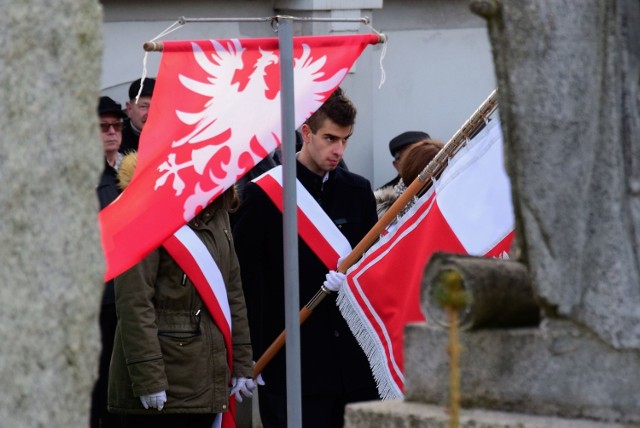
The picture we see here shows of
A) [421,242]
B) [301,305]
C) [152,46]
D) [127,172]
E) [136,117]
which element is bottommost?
[301,305]

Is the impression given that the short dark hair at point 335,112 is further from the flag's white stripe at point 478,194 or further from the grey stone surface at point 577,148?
the grey stone surface at point 577,148

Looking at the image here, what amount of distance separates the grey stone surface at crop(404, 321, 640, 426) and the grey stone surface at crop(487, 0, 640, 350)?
51 millimetres

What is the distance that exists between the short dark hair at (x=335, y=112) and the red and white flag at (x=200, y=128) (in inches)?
13.2

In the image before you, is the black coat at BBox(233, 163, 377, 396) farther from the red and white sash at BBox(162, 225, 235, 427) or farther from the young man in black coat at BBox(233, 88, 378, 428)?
the red and white sash at BBox(162, 225, 235, 427)

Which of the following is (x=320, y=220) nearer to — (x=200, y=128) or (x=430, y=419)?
(x=200, y=128)

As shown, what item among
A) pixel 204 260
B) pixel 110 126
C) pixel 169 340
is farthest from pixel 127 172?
pixel 110 126

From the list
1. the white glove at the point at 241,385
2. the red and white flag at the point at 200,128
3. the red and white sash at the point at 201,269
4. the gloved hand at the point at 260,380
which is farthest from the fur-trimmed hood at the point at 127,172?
the gloved hand at the point at 260,380

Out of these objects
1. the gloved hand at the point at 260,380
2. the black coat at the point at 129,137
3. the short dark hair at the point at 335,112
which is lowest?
the gloved hand at the point at 260,380

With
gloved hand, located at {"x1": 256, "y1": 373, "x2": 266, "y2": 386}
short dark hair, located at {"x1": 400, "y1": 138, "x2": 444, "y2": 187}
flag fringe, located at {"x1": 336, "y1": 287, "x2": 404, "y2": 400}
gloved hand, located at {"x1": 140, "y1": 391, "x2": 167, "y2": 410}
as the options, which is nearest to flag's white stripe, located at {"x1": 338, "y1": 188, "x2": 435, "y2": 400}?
flag fringe, located at {"x1": 336, "y1": 287, "x2": 404, "y2": 400}

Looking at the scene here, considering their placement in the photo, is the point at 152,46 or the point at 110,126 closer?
the point at 152,46

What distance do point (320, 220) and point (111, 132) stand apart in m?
1.32

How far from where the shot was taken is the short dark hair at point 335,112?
675 centimetres

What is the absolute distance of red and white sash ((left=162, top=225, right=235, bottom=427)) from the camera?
6.28m

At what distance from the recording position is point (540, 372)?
10.7 feet
